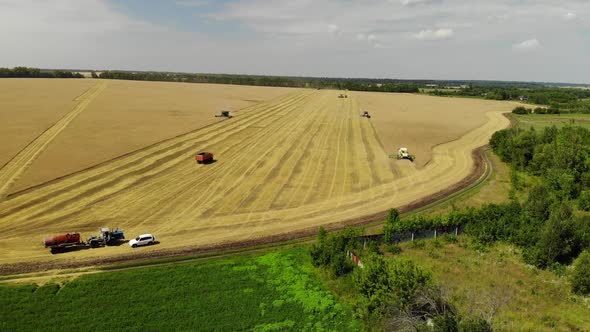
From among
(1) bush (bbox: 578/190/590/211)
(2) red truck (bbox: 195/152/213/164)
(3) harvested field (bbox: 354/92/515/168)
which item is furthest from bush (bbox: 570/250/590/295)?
(2) red truck (bbox: 195/152/213/164)

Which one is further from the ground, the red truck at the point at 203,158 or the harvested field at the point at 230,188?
the red truck at the point at 203,158

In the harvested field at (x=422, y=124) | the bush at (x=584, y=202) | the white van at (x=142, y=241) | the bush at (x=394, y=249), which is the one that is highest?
the harvested field at (x=422, y=124)

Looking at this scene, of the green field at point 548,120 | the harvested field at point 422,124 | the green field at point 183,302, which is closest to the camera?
the green field at point 183,302

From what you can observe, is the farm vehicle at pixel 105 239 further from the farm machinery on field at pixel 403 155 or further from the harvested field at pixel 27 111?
the farm machinery on field at pixel 403 155

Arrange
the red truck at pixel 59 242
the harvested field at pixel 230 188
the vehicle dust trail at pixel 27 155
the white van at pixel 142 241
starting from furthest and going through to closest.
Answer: the vehicle dust trail at pixel 27 155 < the harvested field at pixel 230 188 < the white van at pixel 142 241 < the red truck at pixel 59 242

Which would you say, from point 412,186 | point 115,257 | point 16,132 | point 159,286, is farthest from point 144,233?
point 16,132

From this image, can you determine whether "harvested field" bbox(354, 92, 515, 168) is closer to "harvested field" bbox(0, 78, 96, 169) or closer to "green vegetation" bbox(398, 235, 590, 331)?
"green vegetation" bbox(398, 235, 590, 331)

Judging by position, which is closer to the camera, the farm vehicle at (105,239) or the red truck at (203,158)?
the farm vehicle at (105,239)

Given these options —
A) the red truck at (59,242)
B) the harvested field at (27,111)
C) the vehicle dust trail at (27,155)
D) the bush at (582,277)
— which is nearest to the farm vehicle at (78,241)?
the red truck at (59,242)
